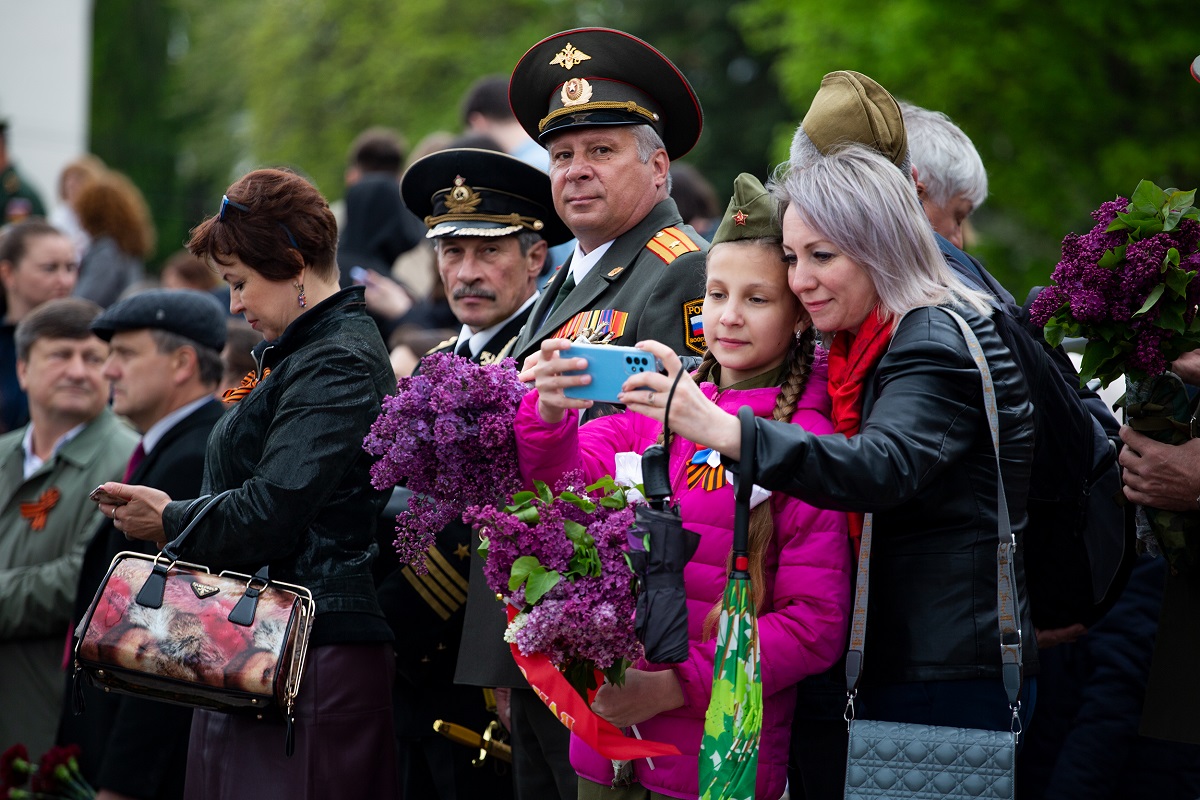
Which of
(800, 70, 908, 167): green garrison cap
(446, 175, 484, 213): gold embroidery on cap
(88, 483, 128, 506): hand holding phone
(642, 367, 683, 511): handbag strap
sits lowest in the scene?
(88, 483, 128, 506): hand holding phone

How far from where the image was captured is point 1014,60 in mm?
14781

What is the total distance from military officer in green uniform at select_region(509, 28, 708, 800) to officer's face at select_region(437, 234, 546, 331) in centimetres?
59

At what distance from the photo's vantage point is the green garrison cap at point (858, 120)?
3.63 m

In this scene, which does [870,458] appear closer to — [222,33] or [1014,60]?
[1014,60]

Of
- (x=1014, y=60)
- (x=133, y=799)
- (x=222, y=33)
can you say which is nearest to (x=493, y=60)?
(x=222, y=33)

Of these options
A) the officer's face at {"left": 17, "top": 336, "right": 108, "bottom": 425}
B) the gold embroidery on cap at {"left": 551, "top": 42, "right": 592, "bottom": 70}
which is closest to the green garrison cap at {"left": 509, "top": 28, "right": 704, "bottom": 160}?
the gold embroidery on cap at {"left": 551, "top": 42, "right": 592, "bottom": 70}

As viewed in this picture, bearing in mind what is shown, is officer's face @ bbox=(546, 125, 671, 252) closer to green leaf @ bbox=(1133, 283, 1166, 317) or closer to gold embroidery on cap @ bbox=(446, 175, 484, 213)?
gold embroidery on cap @ bbox=(446, 175, 484, 213)

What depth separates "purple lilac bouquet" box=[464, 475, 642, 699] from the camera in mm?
3082

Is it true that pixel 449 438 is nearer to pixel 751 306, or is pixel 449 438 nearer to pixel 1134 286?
pixel 751 306

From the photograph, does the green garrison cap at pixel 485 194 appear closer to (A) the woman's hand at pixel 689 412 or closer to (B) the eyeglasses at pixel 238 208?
(B) the eyeglasses at pixel 238 208

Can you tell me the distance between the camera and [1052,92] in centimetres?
1477

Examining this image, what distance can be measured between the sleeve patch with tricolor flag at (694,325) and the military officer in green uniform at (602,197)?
0.08 metres

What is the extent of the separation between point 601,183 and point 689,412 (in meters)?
1.61

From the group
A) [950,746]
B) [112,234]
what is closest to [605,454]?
[950,746]
